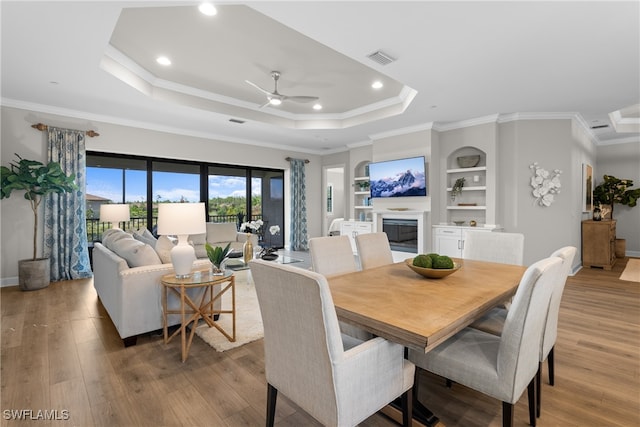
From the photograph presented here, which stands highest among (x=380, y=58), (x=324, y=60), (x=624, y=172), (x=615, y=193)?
(x=324, y=60)

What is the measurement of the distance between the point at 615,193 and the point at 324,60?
24.0ft

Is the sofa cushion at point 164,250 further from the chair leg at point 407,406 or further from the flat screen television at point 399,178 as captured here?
the flat screen television at point 399,178

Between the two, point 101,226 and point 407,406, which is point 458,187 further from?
point 101,226

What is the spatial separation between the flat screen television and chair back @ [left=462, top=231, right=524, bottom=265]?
2798 mm

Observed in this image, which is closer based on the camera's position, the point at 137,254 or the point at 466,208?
the point at 137,254

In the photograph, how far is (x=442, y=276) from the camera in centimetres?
202

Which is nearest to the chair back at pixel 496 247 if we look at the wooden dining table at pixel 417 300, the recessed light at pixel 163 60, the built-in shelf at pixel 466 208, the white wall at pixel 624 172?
the wooden dining table at pixel 417 300

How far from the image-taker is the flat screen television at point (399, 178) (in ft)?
18.9

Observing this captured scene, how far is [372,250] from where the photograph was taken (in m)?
2.80

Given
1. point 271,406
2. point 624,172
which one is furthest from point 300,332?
point 624,172

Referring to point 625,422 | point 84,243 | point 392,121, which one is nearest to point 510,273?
point 625,422

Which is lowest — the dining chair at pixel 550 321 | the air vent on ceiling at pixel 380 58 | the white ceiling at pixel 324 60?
the dining chair at pixel 550 321

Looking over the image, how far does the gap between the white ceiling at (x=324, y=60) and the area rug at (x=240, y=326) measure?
270 cm

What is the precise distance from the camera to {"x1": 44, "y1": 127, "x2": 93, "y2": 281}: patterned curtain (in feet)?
15.6
